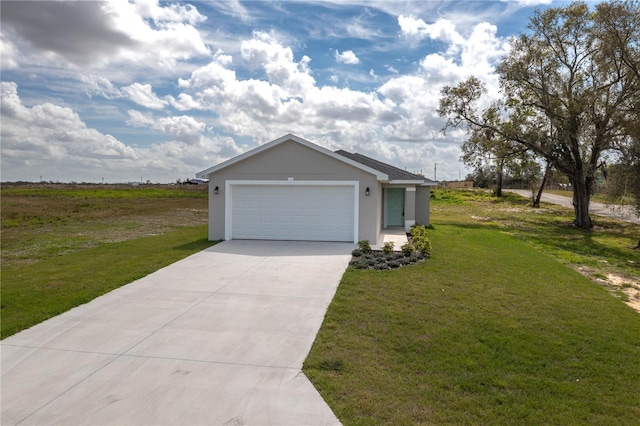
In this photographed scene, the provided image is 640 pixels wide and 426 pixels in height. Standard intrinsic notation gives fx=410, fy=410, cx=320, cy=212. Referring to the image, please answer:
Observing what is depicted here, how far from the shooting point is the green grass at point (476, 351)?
440cm

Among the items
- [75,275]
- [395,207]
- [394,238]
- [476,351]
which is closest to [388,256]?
[394,238]

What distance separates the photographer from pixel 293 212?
577 inches

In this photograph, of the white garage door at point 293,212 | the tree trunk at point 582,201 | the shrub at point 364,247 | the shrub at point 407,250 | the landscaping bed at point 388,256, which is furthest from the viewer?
the tree trunk at point 582,201

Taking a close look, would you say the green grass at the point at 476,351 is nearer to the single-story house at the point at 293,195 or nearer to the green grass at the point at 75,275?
the single-story house at the point at 293,195

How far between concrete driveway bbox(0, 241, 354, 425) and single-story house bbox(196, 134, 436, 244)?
16.6 feet

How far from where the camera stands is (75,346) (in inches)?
235

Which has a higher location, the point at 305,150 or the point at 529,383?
the point at 305,150

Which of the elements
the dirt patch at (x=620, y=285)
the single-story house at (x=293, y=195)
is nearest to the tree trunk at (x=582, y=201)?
the dirt patch at (x=620, y=285)

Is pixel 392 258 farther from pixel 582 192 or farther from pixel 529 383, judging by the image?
pixel 582 192

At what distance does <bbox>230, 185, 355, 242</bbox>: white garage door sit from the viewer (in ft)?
47.3

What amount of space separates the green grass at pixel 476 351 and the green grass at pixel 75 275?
5054 millimetres

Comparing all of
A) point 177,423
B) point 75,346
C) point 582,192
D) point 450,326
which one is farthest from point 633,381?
point 582,192

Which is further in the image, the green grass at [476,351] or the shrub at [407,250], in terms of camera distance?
the shrub at [407,250]

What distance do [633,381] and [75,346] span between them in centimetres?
744
